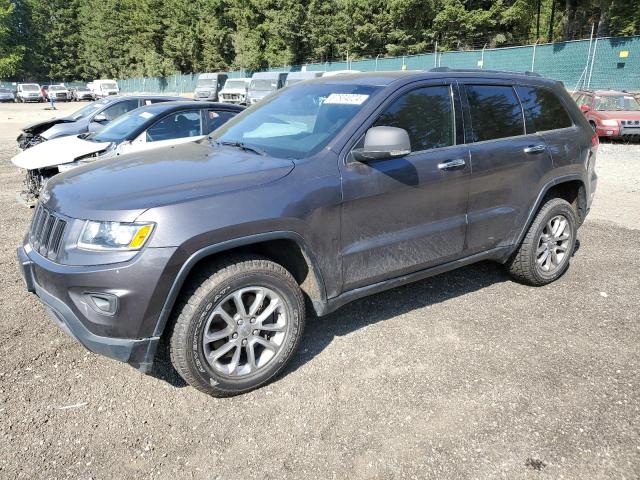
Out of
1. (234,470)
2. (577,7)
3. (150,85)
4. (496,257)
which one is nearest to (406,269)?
(496,257)

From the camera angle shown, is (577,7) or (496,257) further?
(577,7)

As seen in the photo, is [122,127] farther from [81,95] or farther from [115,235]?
[81,95]

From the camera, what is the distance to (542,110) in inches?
172

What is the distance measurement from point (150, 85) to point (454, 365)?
68.7m

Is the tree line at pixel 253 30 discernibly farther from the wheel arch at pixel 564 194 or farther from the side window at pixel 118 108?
the wheel arch at pixel 564 194

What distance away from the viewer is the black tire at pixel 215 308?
106 inches

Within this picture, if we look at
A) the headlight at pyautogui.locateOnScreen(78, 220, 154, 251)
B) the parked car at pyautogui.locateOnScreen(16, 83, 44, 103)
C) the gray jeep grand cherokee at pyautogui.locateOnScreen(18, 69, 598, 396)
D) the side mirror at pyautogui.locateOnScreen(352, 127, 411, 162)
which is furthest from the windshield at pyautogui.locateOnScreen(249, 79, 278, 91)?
the parked car at pyautogui.locateOnScreen(16, 83, 44, 103)

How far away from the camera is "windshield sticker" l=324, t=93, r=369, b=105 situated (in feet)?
11.1

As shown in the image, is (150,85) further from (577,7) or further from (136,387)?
(136,387)

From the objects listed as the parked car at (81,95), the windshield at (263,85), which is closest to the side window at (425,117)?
the windshield at (263,85)

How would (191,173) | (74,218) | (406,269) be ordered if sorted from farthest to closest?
(406,269), (191,173), (74,218)

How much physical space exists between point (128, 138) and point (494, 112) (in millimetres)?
5082

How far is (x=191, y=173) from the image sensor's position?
293 cm

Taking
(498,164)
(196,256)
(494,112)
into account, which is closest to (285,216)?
(196,256)
